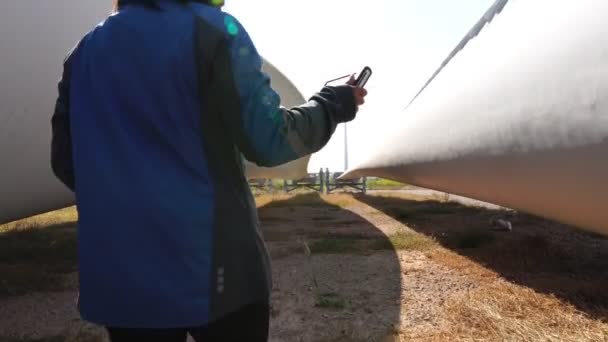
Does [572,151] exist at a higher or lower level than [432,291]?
higher

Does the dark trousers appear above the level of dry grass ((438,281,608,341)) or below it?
above

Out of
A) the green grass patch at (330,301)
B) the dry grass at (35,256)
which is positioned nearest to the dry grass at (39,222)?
the dry grass at (35,256)

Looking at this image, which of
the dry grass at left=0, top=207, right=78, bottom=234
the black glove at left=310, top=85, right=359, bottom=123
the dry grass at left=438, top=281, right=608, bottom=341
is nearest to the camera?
the black glove at left=310, top=85, right=359, bottom=123

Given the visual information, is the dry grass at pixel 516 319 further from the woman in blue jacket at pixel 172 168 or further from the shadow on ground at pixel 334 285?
the woman in blue jacket at pixel 172 168

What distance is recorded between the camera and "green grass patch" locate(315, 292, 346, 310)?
2.33 m

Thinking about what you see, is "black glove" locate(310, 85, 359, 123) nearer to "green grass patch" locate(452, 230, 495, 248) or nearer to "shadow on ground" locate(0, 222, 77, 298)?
"shadow on ground" locate(0, 222, 77, 298)

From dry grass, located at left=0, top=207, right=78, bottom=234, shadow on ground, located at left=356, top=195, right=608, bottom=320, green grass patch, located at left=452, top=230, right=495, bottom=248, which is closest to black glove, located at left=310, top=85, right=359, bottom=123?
shadow on ground, located at left=356, top=195, right=608, bottom=320

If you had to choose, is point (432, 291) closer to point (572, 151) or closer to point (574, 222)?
point (574, 222)

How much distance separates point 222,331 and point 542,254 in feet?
9.43

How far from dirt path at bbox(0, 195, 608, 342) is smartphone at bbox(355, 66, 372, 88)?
1176 millimetres

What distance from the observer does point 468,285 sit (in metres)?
2.60

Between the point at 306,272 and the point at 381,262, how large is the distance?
1.75ft

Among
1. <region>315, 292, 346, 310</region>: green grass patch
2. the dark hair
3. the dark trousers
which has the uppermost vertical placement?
the dark hair

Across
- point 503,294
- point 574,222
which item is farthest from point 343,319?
point 574,222
